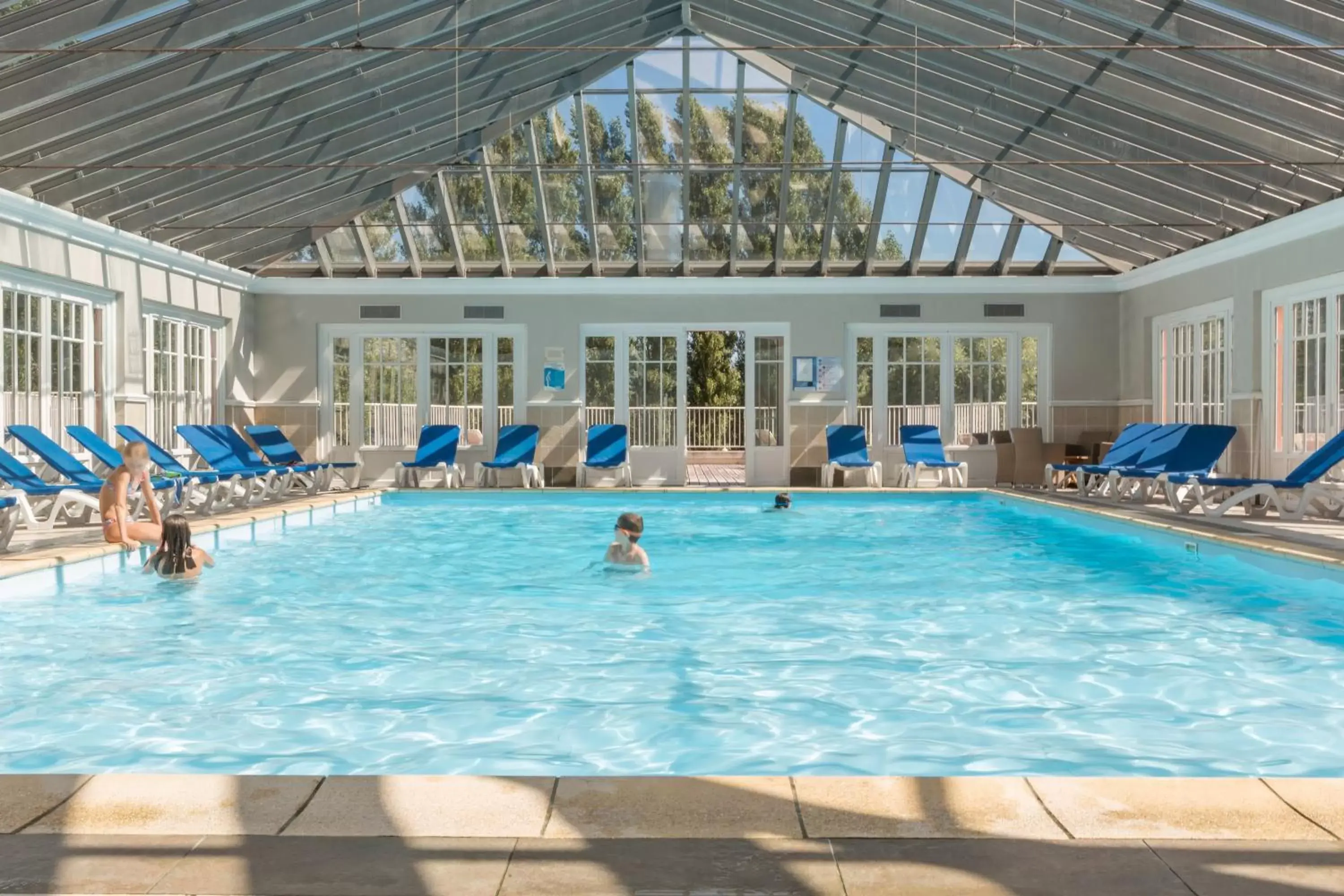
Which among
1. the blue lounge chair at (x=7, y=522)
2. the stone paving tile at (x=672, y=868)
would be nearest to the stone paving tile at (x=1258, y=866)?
the stone paving tile at (x=672, y=868)

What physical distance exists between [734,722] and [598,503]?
891 cm

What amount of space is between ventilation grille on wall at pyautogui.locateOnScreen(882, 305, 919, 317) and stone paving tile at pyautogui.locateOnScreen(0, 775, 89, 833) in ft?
44.1

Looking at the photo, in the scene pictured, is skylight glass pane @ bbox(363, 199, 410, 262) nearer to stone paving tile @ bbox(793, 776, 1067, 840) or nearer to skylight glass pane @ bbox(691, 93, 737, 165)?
skylight glass pane @ bbox(691, 93, 737, 165)

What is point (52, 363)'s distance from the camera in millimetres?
10602

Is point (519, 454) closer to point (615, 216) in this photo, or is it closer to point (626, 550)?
point (615, 216)

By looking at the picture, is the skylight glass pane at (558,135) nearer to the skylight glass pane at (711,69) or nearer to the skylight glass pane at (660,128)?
the skylight glass pane at (660,128)

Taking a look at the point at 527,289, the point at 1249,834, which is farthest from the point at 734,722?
the point at 527,289

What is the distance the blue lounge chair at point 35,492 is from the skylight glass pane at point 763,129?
7585mm

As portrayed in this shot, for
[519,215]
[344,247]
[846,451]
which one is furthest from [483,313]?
[846,451]

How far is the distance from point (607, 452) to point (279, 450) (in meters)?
3.84

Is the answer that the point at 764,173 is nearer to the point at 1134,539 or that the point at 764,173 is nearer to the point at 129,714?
the point at 1134,539

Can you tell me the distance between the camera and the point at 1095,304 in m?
15.3

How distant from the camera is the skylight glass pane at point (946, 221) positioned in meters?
14.0

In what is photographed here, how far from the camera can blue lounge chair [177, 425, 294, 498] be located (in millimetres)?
11602
